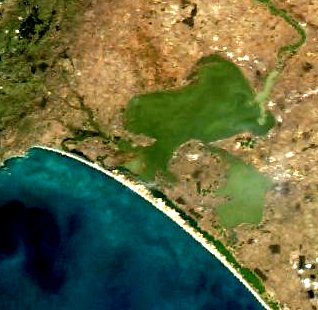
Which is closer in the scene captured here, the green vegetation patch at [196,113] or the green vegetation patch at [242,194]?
the green vegetation patch at [242,194]

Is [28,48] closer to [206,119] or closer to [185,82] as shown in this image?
[185,82]

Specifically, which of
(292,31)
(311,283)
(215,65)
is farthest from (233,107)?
(311,283)

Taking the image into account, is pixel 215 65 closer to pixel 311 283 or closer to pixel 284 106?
pixel 284 106

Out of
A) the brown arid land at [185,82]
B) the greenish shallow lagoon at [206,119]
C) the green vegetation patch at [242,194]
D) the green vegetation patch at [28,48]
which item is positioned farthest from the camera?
the green vegetation patch at [28,48]

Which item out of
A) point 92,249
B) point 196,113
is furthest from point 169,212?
point 196,113

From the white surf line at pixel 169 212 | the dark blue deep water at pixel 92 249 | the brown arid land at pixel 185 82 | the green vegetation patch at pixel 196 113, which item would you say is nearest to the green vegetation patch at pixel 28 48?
the brown arid land at pixel 185 82

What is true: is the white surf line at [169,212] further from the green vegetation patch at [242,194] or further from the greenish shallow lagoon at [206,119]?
the green vegetation patch at [242,194]

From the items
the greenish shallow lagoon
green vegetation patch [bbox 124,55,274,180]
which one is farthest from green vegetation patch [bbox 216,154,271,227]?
green vegetation patch [bbox 124,55,274,180]
